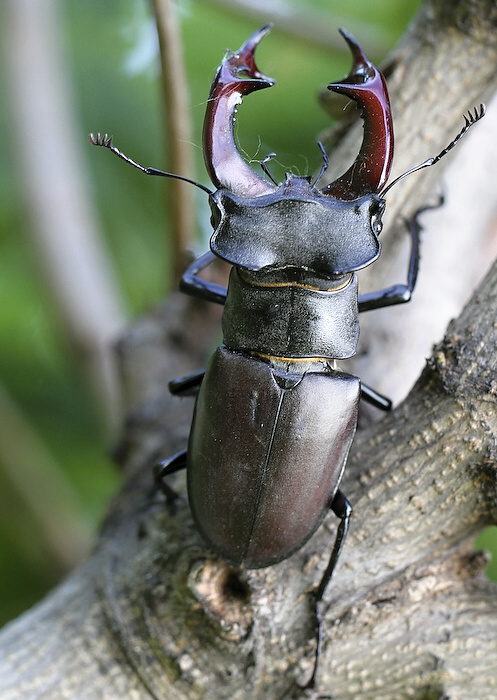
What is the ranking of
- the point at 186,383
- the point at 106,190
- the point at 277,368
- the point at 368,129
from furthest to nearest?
the point at 106,190, the point at 186,383, the point at 277,368, the point at 368,129

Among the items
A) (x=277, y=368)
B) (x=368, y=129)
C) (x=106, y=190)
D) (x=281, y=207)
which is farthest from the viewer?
(x=106, y=190)

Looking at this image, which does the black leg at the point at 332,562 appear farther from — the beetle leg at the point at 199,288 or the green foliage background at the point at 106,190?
the green foliage background at the point at 106,190

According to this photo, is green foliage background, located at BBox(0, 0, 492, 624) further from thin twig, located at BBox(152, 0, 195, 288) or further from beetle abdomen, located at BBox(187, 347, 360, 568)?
beetle abdomen, located at BBox(187, 347, 360, 568)

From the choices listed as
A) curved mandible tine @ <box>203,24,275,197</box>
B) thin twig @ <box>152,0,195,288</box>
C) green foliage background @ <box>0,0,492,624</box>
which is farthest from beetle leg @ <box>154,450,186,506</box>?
green foliage background @ <box>0,0,492,624</box>

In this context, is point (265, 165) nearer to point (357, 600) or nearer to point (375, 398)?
point (375, 398)

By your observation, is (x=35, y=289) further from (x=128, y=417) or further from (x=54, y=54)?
(x=128, y=417)

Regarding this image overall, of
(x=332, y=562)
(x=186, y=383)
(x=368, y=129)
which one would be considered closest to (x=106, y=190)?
(x=186, y=383)

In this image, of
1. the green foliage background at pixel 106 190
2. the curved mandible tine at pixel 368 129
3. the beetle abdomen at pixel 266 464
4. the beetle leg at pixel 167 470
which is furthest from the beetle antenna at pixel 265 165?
the green foliage background at pixel 106 190
